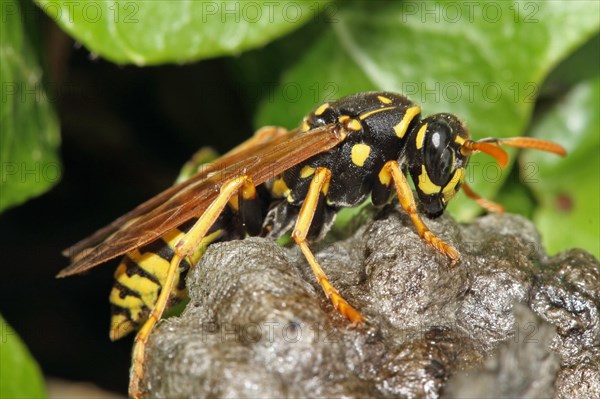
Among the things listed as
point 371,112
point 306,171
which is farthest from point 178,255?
point 371,112

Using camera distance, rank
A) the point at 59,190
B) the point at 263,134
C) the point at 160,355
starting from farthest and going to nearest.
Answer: the point at 59,190, the point at 263,134, the point at 160,355

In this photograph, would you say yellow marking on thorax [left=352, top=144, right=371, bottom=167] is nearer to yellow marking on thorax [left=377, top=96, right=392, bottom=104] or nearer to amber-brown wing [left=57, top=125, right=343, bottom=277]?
amber-brown wing [left=57, top=125, right=343, bottom=277]

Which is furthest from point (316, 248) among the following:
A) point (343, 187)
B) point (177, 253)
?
point (177, 253)

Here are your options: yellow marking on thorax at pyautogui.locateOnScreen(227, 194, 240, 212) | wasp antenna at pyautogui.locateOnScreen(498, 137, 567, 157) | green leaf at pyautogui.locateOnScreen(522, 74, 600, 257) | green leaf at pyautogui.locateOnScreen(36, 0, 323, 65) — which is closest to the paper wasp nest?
wasp antenna at pyautogui.locateOnScreen(498, 137, 567, 157)

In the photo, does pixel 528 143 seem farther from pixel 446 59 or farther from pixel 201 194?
pixel 201 194

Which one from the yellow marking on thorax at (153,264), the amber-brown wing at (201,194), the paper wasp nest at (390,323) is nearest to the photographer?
the paper wasp nest at (390,323)

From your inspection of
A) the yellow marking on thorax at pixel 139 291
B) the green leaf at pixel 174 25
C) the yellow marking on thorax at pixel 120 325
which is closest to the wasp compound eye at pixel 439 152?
the green leaf at pixel 174 25

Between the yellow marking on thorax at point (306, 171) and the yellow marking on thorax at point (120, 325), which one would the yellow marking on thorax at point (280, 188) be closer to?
the yellow marking on thorax at point (306, 171)

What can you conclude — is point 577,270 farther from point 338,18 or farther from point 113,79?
point 113,79
